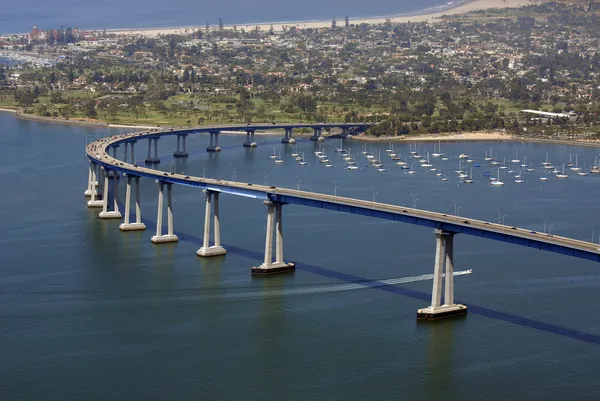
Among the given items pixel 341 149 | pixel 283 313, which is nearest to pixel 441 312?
pixel 283 313

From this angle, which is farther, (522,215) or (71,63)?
(71,63)

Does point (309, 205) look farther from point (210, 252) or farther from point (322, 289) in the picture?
point (210, 252)

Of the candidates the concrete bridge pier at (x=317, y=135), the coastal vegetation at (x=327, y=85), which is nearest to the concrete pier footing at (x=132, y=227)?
the concrete bridge pier at (x=317, y=135)

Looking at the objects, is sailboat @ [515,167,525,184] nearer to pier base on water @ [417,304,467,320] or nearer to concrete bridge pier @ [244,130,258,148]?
concrete bridge pier @ [244,130,258,148]

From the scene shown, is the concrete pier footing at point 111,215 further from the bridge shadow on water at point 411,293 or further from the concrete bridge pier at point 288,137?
the concrete bridge pier at point 288,137

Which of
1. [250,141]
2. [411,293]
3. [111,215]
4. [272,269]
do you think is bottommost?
[411,293]

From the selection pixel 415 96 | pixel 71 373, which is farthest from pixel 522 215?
pixel 415 96

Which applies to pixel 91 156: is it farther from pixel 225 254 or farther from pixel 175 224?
pixel 225 254
